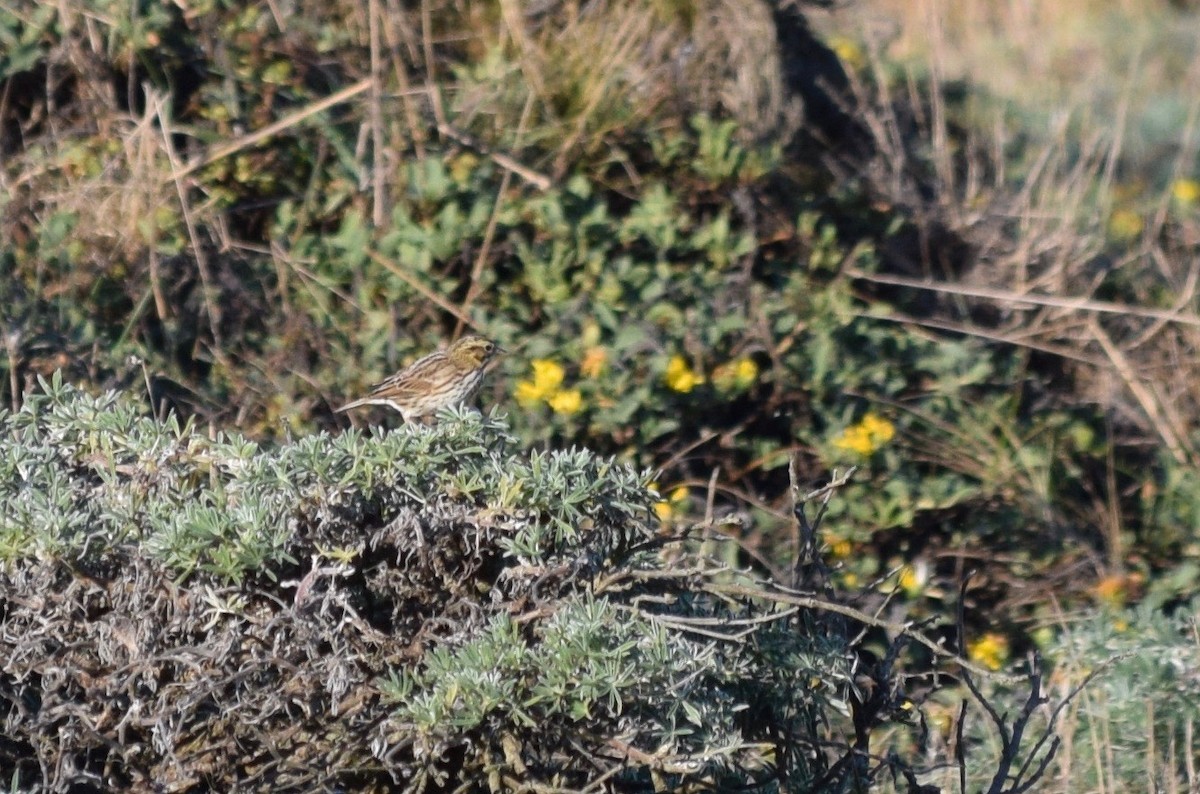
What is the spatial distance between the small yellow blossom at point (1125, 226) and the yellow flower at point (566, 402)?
10.3 feet

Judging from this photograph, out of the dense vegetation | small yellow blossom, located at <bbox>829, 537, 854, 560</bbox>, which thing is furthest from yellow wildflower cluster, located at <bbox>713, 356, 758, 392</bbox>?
small yellow blossom, located at <bbox>829, 537, 854, 560</bbox>

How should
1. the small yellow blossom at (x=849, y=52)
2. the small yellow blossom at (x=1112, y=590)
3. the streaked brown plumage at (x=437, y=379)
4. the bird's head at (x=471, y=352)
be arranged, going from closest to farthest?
the streaked brown plumage at (x=437, y=379) < the bird's head at (x=471, y=352) < the small yellow blossom at (x=1112, y=590) < the small yellow blossom at (x=849, y=52)

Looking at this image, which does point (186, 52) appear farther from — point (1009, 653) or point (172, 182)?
point (1009, 653)

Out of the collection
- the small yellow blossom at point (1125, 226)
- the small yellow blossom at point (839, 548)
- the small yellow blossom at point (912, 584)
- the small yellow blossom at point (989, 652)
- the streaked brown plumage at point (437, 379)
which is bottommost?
the small yellow blossom at point (989, 652)

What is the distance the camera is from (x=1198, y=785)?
4.36 m

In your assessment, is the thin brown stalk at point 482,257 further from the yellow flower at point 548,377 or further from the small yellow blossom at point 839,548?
the small yellow blossom at point 839,548

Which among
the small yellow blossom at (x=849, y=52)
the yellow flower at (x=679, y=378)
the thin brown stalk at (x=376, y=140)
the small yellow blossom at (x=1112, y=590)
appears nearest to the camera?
the yellow flower at (x=679, y=378)

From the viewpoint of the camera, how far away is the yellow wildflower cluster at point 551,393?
5.80 meters

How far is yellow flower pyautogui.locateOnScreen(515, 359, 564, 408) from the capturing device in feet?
19.1

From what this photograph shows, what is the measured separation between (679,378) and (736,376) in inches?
9.7

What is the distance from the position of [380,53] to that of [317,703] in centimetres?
405

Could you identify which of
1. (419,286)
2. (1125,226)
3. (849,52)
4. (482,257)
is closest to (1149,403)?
(1125,226)

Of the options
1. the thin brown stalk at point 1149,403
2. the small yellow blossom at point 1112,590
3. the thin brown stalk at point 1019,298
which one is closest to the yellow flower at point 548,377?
the thin brown stalk at point 1019,298

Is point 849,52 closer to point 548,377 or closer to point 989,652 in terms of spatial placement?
point 548,377
